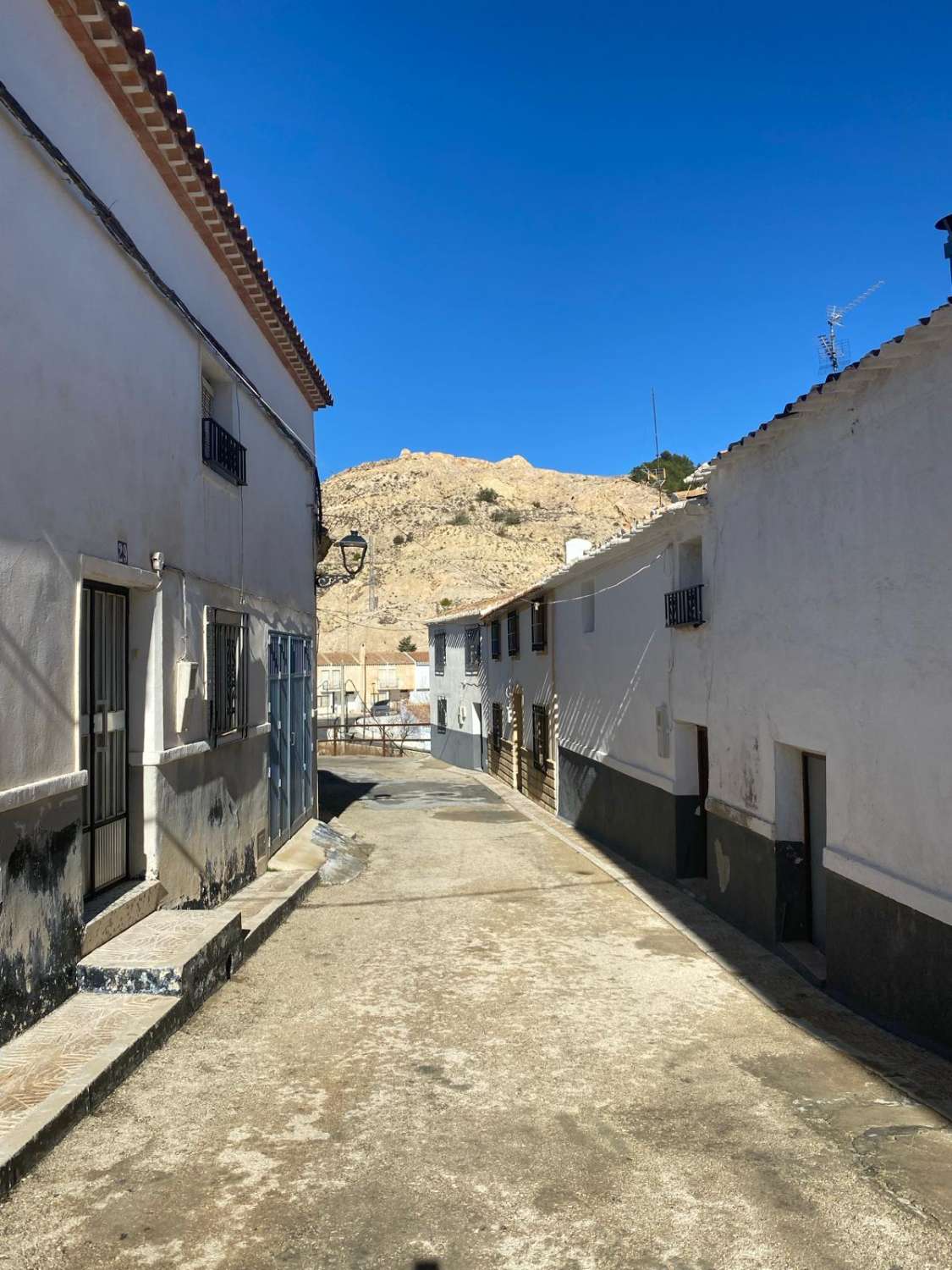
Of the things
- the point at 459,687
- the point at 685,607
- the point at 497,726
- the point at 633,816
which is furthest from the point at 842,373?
the point at 459,687

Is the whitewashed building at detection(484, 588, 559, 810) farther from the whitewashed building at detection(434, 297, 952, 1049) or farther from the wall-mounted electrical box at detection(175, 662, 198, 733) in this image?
the wall-mounted electrical box at detection(175, 662, 198, 733)

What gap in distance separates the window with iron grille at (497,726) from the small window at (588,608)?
1002 cm

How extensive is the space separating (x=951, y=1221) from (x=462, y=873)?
890cm

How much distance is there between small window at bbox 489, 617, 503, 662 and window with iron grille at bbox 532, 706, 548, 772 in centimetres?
406

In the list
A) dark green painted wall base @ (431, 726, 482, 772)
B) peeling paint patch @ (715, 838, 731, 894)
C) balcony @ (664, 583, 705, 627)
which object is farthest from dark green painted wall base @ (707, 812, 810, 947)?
dark green painted wall base @ (431, 726, 482, 772)

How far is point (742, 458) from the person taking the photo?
915 centimetres

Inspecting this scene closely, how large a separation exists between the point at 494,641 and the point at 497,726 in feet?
8.12

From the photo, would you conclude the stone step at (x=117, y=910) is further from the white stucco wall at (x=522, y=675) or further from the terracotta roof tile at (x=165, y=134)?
the white stucco wall at (x=522, y=675)

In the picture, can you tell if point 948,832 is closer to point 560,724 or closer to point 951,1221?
point 951,1221

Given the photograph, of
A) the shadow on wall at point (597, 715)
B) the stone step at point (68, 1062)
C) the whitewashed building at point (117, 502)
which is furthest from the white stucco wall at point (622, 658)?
the stone step at point (68, 1062)

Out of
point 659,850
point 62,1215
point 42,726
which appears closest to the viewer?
point 62,1215

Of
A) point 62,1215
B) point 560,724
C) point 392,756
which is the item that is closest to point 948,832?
point 62,1215

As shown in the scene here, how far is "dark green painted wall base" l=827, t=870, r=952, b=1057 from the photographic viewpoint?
582 centimetres

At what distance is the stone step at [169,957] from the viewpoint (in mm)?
5824
